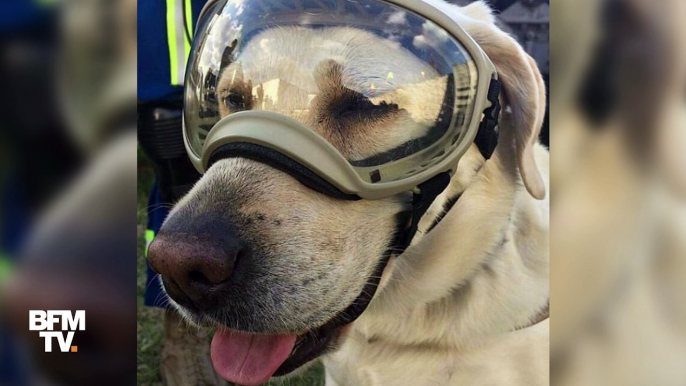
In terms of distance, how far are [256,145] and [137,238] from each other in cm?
94

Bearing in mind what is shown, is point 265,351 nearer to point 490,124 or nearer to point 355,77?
point 355,77

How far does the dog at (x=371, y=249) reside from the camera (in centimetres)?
185

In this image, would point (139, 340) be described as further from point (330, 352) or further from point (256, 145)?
point (256, 145)

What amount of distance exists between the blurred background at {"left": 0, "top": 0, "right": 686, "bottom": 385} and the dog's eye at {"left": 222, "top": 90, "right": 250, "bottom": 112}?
23.6 inches

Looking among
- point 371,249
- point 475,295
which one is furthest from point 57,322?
point 475,295

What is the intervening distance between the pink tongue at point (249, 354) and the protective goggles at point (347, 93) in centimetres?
57

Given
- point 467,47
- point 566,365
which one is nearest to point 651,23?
point 467,47

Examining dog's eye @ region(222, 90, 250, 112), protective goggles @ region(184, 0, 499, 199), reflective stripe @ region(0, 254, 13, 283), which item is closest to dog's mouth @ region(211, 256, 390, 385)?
protective goggles @ region(184, 0, 499, 199)

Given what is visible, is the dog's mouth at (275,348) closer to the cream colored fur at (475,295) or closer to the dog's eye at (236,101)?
the cream colored fur at (475,295)

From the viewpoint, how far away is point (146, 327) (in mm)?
2609

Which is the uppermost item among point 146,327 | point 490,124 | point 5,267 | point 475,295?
point 490,124

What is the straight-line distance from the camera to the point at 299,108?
198 centimetres

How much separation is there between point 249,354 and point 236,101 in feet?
2.80

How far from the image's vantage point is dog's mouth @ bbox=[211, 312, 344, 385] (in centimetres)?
214
